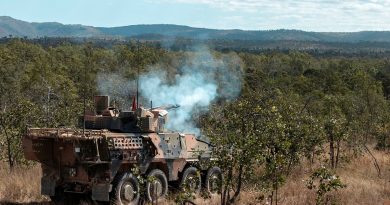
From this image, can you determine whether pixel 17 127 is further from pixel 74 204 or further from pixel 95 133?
pixel 95 133

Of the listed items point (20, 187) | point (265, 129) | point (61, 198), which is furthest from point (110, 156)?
point (265, 129)

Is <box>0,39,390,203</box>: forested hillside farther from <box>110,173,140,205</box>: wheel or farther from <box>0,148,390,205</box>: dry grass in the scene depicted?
<box>110,173,140,205</box>: wheel

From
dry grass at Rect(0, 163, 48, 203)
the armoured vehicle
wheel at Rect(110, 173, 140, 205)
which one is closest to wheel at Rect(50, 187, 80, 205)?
the armoured vehicle

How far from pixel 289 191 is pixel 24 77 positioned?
39190 mm

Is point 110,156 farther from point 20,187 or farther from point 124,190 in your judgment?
point 20,187

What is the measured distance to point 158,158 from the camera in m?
14.6

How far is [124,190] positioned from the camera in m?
13.8

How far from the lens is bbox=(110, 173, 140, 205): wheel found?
13.6m

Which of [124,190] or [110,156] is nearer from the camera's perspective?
[110,156]

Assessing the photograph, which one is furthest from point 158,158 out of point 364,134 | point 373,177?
point 364,134

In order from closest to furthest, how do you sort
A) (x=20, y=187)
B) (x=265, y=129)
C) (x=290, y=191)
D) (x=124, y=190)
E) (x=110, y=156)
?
(x=265, y=129)
(x=110, y=156)
(x=124, y=190)
(x=20, y=187)
(x=290, y=191)

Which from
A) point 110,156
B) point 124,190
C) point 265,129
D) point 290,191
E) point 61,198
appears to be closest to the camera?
point 265,129

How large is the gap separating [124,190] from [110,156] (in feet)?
3.20

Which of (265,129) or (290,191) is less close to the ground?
(265,129)
